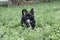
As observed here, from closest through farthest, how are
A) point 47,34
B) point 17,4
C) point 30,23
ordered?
point 47,34 < point 30,23 < point 17,4

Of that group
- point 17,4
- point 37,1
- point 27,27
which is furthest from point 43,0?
point 27,27

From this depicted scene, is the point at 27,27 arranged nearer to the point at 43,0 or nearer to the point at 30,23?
the point at 30,23

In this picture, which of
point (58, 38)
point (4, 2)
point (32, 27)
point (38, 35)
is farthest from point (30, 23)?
point (4, 2)

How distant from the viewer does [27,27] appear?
7.23 metres

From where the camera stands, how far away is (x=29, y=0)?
1839 centimetres

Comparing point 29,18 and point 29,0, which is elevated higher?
point 29,18

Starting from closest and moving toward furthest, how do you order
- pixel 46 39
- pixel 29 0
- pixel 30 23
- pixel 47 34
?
pixel 46 39 → pixel 47 34 → pixel 30 23 → pixel 29 0

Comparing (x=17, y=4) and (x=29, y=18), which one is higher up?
(x=29, y=18)

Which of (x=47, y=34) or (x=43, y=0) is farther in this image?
(x=43, y=0)

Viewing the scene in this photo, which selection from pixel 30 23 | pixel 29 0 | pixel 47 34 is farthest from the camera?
pixel 29 0

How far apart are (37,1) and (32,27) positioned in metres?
11.4

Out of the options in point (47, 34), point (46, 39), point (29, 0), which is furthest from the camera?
point (29, 0)

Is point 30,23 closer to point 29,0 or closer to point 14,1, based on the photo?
point 14,1

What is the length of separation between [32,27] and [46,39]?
1485mm
